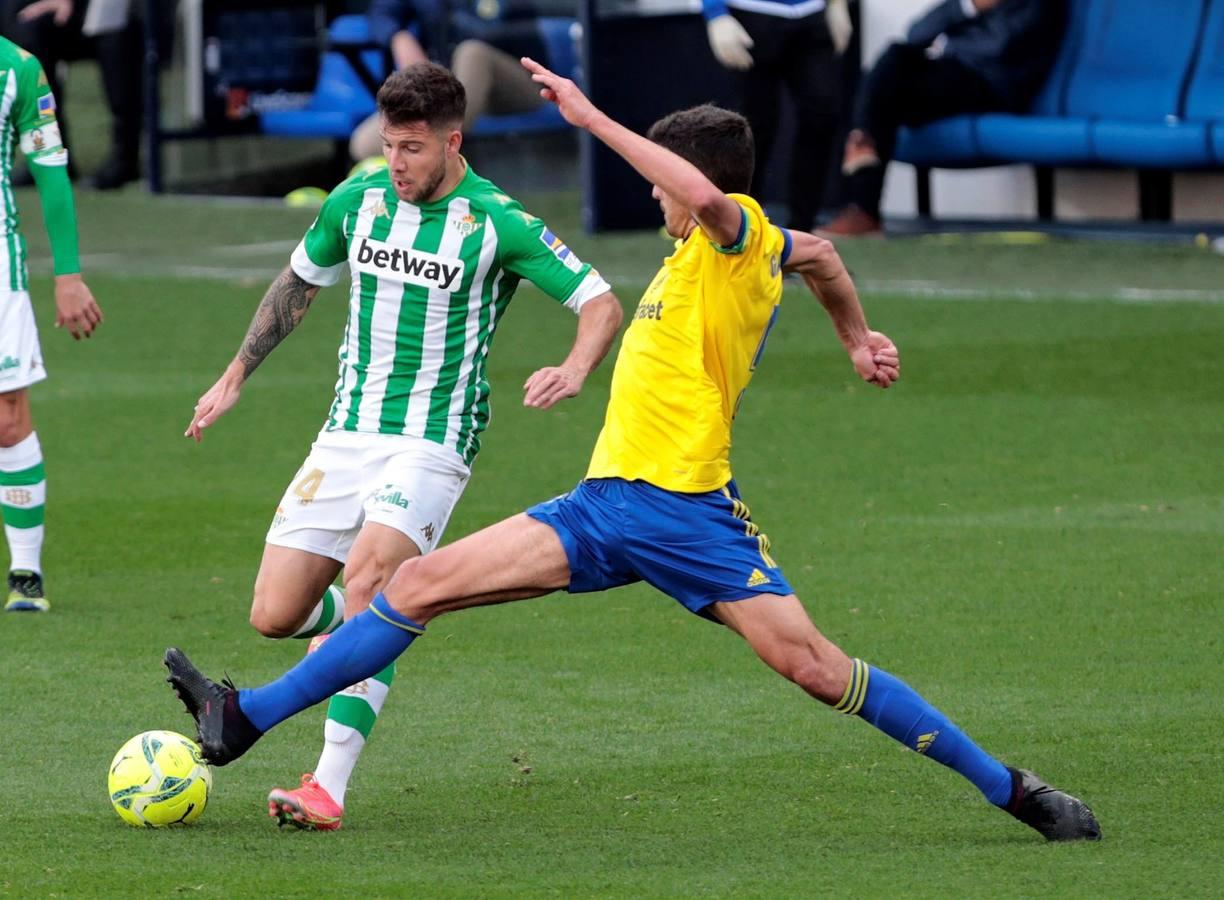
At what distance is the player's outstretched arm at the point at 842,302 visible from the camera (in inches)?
217

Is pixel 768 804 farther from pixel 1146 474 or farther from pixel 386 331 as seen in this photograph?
pixel 1146 474

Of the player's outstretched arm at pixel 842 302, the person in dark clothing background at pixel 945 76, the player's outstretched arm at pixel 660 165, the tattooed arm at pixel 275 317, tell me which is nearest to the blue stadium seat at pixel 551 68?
the person in dark clothing background at pixel 945 76

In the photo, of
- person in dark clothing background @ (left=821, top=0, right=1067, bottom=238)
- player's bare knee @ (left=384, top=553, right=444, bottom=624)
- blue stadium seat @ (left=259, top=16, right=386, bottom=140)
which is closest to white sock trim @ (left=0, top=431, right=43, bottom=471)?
player's bare knee @ (left=384, top=553, right=444, bottom=624)

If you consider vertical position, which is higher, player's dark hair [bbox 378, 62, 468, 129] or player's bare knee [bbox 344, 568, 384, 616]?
player's dark hair [bbox 378, 62, 468, 129]

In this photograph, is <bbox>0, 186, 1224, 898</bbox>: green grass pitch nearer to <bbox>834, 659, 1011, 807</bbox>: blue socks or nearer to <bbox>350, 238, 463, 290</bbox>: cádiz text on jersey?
<bbox>834, 659, 1011, 807</bbox>: blue socks

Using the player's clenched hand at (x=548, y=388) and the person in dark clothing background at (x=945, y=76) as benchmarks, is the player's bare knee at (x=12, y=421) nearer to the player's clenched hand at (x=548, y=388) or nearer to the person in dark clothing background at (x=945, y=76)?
the player's clenched hand at (x=548, y=388)

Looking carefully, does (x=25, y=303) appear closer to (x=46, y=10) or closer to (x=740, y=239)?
(x=740, y=239)

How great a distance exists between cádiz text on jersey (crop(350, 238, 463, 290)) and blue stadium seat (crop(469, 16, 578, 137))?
504 inches

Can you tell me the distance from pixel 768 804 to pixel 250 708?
1316mm

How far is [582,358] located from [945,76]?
11.8 metres

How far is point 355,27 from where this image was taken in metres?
20.4

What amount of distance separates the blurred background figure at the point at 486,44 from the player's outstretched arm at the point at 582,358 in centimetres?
1307

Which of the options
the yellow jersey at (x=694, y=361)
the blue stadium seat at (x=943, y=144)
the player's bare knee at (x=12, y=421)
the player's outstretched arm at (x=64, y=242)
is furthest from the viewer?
the blue stadium seat at (x=943, y=144)

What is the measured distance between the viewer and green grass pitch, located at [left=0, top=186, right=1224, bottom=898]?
5.30m
